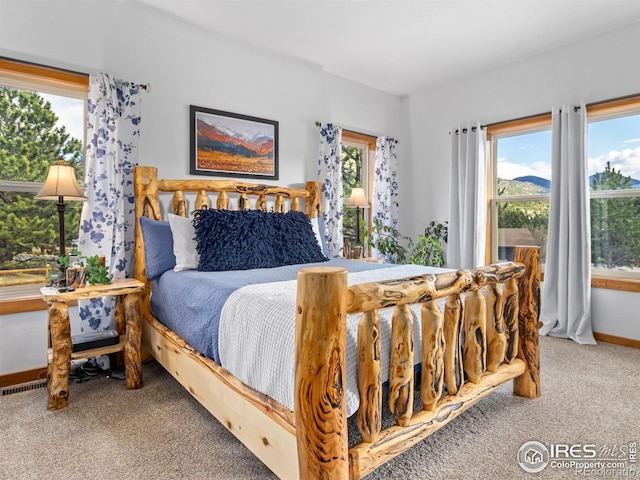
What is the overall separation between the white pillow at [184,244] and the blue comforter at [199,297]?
7 cm

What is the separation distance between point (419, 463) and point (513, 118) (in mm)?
3396

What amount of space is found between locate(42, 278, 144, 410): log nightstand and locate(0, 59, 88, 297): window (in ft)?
1.93

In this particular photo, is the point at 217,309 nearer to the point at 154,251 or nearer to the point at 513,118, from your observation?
the point at 154,251

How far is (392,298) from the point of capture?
128cm

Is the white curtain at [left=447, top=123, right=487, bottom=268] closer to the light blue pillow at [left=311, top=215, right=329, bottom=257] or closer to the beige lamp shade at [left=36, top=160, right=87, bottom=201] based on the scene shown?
the light blue pillow at [left=311, top=215, right=329, bottom=257]

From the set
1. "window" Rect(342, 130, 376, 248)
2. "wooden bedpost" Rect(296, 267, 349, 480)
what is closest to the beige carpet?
"wooden bedpost" Rect(296, 267, 349, 480)

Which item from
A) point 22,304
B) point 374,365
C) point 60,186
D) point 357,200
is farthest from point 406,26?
point 22,304

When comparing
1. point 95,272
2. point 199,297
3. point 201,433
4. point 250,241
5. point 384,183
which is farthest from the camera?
point 384,183

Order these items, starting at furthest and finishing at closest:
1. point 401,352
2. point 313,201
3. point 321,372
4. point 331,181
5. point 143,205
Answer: point 331,181
point 313,201
point 143,205
point 401,352
point 321,372

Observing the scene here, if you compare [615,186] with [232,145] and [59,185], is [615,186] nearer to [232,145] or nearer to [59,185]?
[232,145]

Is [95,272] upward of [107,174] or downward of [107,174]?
downward

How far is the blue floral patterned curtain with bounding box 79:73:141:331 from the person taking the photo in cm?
259

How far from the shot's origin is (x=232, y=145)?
332cm

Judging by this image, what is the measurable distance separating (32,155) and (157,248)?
104 cm
